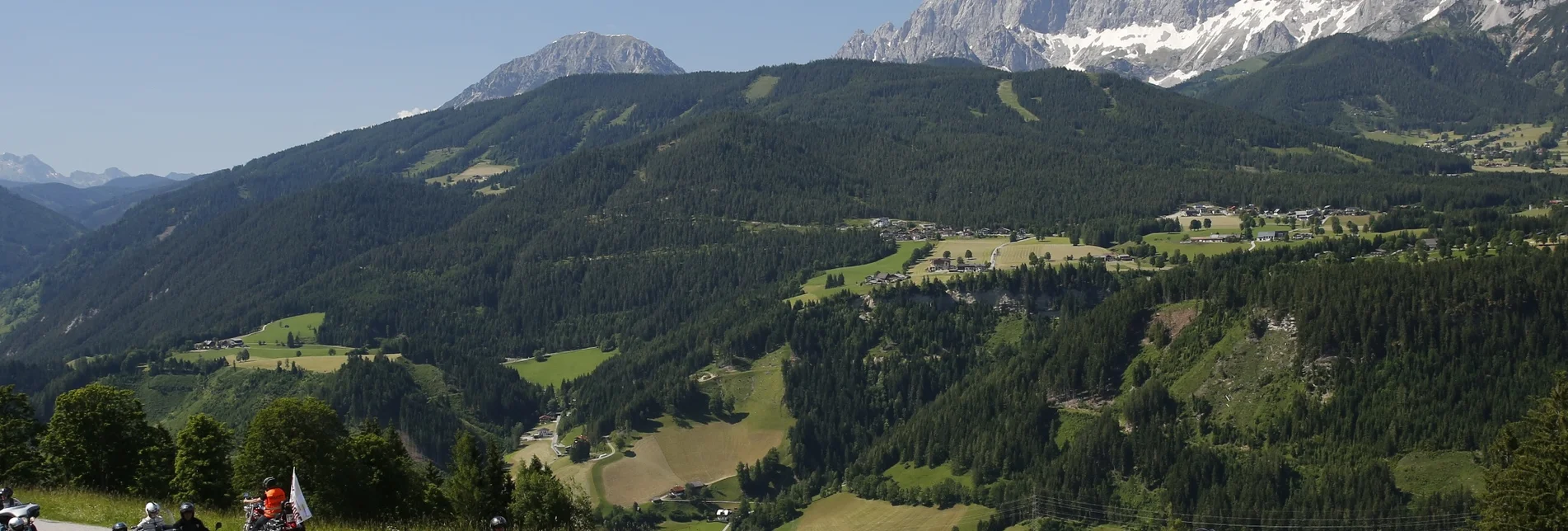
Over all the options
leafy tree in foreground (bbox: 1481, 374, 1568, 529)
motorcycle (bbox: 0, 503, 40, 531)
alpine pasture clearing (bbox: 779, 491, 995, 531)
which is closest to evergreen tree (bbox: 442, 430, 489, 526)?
motorcycle (bbox: 0, 503, 40, 531)

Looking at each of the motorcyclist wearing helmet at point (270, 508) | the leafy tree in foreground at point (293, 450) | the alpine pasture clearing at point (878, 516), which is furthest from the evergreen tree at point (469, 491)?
the alpine pasture clearing at point (878, 516)

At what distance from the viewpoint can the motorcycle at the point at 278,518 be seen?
134 ft

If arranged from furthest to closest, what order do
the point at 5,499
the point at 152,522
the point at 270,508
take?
the point at 5,499, the point at 270,508, the point at 152,522

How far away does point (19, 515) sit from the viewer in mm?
41469

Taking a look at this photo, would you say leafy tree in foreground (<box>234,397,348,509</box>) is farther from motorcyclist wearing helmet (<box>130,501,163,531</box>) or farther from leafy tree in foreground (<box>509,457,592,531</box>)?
motorcyclist wearing helmet (<box>130,501,163,531</box>)

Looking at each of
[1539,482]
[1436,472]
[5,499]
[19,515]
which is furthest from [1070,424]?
[19,515]

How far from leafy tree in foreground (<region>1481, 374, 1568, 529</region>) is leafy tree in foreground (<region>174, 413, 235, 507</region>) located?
75.3 meters

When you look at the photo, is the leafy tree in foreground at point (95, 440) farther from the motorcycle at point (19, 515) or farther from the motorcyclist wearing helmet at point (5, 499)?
the motorcycle at point (19, 515)

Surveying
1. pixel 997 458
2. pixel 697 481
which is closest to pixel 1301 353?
pixel 997 458

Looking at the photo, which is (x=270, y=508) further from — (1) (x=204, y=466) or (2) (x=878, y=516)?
(2) (x=878, y=516)

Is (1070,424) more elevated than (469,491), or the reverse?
(469,491)

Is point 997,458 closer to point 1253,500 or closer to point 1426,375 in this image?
point 1253,500

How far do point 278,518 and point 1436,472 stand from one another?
14309 centimetres

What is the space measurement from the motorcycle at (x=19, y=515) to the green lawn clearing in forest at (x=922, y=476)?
146510mm
